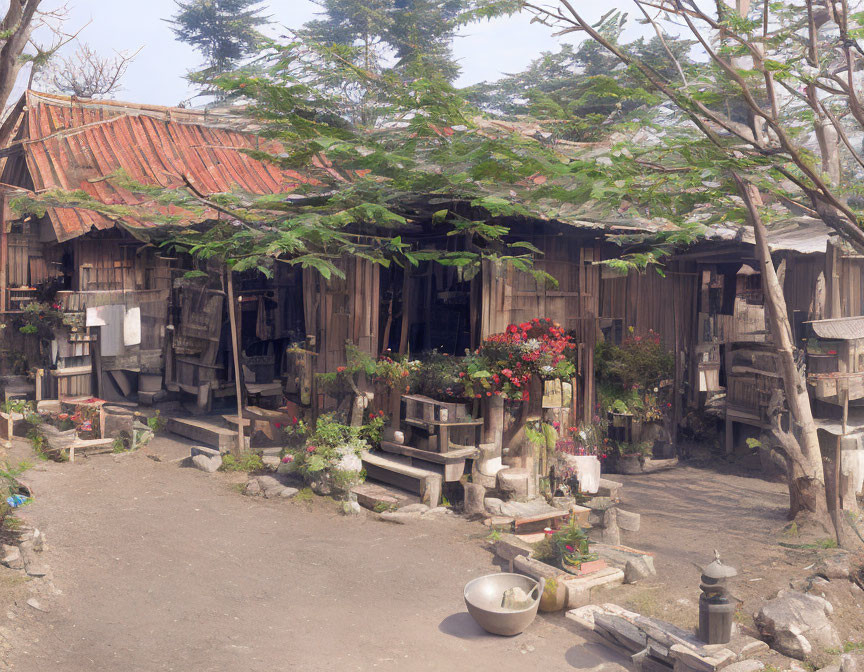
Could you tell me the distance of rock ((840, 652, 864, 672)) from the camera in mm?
6164

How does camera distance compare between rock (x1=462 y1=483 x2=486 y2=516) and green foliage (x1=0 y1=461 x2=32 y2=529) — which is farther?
rock (x1=462 y1=483 x2=486 y2=516)

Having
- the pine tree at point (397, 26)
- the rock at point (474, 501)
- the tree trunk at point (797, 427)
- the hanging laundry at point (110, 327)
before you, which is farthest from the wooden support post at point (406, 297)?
the pine tree at point (397, 26)

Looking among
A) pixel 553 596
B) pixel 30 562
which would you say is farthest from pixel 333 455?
pixel 553 596

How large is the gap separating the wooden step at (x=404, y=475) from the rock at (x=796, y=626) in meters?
4.92

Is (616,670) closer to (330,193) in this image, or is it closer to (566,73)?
(330,193)

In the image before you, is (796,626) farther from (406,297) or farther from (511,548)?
(406,297)

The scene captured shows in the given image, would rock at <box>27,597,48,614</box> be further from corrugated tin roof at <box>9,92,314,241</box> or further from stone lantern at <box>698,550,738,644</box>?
corrugated tin roof at <box>9,92,314,241</box>

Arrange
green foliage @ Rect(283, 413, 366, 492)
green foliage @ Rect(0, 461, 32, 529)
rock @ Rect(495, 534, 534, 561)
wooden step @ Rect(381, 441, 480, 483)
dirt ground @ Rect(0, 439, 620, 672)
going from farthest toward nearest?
1. green foliage @ Rect(283, 413, 366, 492)
2. wooden step @ Rect(381, 441, 480, 483)
3. rock @ Rect(495, 534, 534, 561)
4. green foliage @ Rect(0, 461, 32, 529)
5. dirt ground @ Rect(0, 439, 620, 672)

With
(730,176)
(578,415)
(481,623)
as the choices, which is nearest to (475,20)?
(730,176)

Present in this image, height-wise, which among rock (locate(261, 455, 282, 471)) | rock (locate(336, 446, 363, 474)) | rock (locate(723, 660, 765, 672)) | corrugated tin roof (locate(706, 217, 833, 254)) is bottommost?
rock (locate(723, 660, 765, 672))

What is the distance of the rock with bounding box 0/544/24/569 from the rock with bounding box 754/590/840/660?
25.6 feet

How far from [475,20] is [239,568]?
721 cm

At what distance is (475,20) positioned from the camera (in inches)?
337

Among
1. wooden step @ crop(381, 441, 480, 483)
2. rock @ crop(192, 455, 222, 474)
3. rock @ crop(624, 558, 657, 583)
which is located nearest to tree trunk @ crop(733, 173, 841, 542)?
rock @ crop(624, 558, 657, 583)
